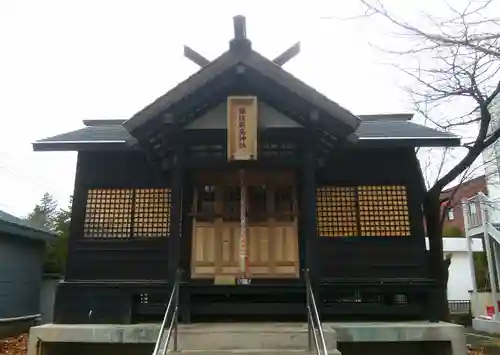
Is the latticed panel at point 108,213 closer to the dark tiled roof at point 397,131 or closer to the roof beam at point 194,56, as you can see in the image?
the roof beam at point 194,56

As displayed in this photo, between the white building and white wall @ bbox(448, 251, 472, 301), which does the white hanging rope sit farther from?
white wall @ bbox(448, 251, 472, 301)

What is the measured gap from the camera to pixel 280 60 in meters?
8.09

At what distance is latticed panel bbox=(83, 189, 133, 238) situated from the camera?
847cm

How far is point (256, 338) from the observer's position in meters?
6.17

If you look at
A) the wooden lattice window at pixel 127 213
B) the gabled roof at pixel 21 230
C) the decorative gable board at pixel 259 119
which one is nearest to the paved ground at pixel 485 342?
the decorative gable board at pixel 259 119

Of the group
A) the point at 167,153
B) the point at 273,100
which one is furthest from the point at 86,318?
the point at 273,100

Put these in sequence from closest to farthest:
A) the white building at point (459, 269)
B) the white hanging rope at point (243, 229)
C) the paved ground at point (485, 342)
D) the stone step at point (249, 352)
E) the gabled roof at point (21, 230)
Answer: the stone step at point (249, 352)
the white hanging rope at point (243, 229)
the paved ground at point (485, 342)
the gabled roof at point (21, 230)
the white building at point (459, 269)

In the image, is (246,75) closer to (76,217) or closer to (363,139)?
(363,139)

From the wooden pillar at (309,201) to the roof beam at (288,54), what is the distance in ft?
5.07

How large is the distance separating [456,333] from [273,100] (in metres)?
4.51

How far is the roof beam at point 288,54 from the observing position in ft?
26.6

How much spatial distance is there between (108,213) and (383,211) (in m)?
4.95

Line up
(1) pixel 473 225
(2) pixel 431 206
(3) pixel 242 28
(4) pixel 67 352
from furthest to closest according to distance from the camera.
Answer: (1) pixel 473 225 < (2) pixel 431 206 < (4) pixel 67 352 < (3) pixel 242 28

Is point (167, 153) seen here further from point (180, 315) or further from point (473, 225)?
point (473, 225)
